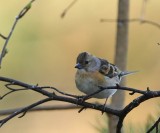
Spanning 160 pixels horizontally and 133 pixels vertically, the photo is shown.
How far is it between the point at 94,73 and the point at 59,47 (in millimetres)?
2624

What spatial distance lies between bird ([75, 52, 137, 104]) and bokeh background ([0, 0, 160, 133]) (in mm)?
1749

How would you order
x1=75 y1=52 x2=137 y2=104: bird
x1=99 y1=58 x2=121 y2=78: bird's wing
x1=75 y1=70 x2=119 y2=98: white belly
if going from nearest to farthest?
1. x1=75 y1=70 x2=119 y2=98: white belly
2. x1=75 y1=52 x2=137 y2=104: bird
3. x1=99 y1=58 x2=121 y2=78: bird's wing

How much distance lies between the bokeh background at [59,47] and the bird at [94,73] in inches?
68.9

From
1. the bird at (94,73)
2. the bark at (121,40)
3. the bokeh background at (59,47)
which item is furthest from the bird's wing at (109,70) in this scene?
the bokeh background at (59,47)

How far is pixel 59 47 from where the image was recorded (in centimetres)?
510

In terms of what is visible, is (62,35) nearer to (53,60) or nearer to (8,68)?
(53,60)

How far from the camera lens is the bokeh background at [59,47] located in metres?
4.45

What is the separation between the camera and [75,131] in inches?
157

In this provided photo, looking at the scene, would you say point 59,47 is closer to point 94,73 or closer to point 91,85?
point 94,73

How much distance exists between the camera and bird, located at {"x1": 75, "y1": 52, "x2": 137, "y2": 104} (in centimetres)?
240

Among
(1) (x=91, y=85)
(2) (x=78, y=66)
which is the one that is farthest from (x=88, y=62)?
(1) (x=91, y=85)

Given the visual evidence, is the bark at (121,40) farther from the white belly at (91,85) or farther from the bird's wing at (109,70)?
the bird's wing at (109,70)

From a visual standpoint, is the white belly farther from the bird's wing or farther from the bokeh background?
the bokeh background

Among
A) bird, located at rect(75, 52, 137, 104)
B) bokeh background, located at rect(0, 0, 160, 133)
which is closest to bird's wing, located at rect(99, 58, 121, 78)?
bird, located at rect(75, 52, 137, 104)
